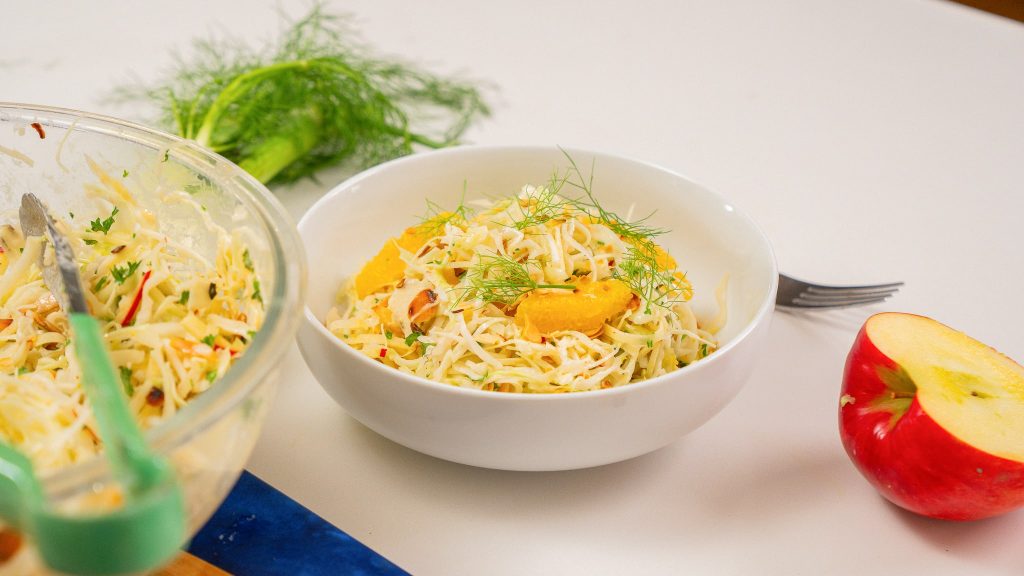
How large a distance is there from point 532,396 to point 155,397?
1.42 feet

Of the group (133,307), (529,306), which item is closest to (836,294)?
(529,306)

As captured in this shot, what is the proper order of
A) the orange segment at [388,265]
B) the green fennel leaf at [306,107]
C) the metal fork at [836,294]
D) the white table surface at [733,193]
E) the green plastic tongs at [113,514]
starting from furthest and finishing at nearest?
the green fennel leaf at [306,107]
the metal fork at [836,294]
the orange segment at [388,265]
the white table surface at [733,193]
the green plastic tongs at [113,514]

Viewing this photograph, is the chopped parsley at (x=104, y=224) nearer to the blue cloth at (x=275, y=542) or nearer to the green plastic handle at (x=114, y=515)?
the blue cloth at (x=275, y=542)

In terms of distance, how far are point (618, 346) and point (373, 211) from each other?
0.57 meters

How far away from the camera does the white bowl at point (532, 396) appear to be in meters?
1.15

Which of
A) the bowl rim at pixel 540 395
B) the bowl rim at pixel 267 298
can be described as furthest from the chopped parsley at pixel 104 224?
the bowl rim at pixel 540 395

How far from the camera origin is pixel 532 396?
3.68ft

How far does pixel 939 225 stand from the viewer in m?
2.03

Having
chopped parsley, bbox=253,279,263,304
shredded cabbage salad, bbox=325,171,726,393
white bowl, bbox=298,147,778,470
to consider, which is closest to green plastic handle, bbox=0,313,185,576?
chopped parsley, bbox=253,279,263,304

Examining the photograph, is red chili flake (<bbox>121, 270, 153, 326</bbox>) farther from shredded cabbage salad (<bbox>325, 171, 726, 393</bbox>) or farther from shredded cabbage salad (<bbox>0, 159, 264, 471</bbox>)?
shredded cabbage salad (<bbox>325, 171, 726, 393</bbox>)

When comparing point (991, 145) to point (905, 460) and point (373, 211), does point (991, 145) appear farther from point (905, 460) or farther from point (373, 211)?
point (373, 211)

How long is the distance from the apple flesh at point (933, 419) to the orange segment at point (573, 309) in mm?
363

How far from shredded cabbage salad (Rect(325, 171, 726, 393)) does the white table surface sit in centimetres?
14

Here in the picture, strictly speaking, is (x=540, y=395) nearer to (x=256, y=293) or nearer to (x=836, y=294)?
(x=256, y=293)
